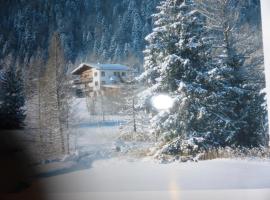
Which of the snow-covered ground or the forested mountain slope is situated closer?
the snow-covered ground

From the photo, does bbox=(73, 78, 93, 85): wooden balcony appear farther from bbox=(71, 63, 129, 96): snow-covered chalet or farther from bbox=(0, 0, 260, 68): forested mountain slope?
bbox=(0, 0, 260, 68): forested mountain slope

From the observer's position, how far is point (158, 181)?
419 cm

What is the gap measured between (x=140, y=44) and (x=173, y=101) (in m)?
0.60

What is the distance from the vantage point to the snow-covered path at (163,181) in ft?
13.5

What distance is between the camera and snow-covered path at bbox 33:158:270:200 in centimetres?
412

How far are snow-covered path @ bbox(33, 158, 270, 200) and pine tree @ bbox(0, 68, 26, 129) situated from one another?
59cm

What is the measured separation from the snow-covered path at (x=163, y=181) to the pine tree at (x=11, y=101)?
0.59m

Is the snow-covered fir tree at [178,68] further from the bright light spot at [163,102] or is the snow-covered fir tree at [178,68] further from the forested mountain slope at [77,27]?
the forested mountain slope at [77,27]

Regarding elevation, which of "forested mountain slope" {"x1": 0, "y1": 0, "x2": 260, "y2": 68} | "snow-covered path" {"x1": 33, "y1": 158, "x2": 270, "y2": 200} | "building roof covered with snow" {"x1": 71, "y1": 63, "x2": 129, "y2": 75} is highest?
"forested mountain slope" {"x1": 0, "y1": 0, "x2": 260, "y2": 68}

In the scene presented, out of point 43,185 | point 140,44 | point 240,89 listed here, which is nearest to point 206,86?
point 240,89

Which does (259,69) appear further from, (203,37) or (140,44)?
(140,44)

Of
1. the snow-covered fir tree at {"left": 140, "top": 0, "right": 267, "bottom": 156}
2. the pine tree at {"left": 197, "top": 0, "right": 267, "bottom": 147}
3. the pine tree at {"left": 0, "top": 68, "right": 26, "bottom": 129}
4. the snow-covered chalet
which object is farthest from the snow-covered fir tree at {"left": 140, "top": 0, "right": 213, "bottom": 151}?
the pine tree at {"left": 0, "top": 68, "right": 26, "bottom": 129}

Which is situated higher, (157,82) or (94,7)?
(94,7)

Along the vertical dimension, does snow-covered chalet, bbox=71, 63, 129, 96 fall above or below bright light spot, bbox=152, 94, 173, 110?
above
